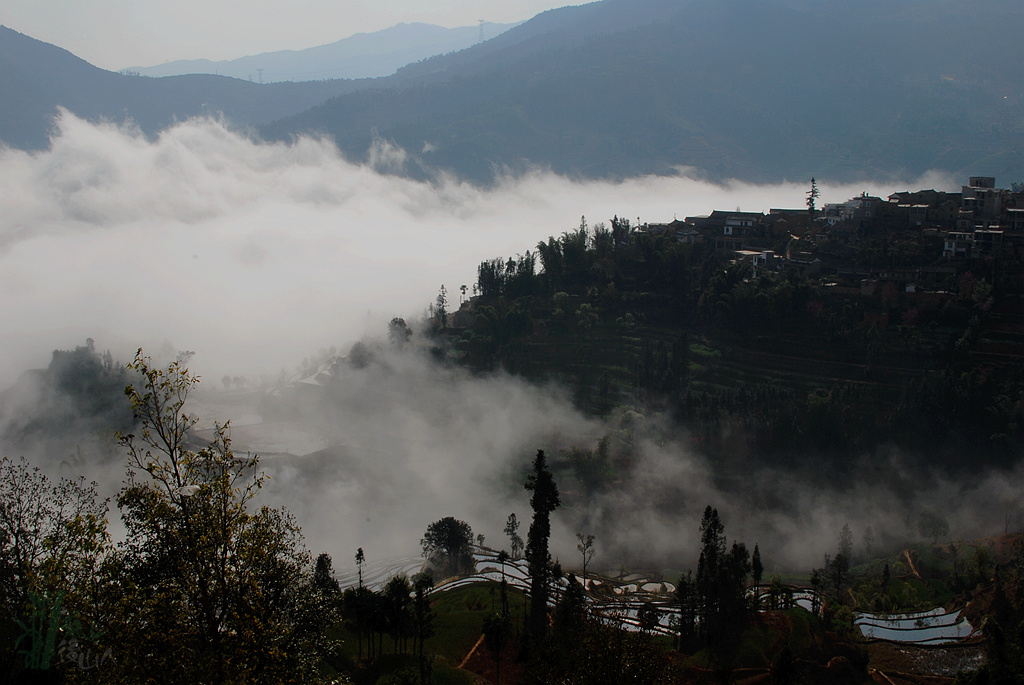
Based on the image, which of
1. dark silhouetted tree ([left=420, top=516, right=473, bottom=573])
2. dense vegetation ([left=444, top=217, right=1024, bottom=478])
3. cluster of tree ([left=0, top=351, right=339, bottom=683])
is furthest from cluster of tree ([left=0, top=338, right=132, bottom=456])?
cluster of tree ([left=0, top=351, right=339, bottom=683])

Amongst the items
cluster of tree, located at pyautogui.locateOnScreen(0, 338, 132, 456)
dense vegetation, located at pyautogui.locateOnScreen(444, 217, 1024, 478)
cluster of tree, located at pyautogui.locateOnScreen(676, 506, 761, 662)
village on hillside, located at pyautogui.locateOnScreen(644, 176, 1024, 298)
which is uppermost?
village on hillside, located at pyautogui.locateOnScreen(644, 176, 1024, 298)

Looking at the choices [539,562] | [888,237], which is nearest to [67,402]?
[539,562]

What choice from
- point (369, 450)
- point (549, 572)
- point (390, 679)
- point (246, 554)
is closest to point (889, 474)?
point (549, 572)

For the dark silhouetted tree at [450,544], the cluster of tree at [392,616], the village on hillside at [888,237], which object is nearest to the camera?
the cluster of tree at [392,616]

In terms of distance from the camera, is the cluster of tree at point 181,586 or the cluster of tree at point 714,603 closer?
the cluster of tree at point 181,586

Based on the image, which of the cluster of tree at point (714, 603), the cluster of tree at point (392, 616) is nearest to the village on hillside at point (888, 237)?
the cluster of tree at point (714, 603)

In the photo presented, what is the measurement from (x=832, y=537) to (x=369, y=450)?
51.5m

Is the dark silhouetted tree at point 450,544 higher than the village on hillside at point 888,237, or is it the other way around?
the village on hillside at point 888,237

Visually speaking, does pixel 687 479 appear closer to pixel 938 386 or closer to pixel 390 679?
pixel 938 386

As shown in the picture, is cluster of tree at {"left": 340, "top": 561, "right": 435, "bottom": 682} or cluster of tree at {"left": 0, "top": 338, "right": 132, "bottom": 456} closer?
cluster of tree at {"left": 340, "top": 561, "right": 435, "bottom": 682}

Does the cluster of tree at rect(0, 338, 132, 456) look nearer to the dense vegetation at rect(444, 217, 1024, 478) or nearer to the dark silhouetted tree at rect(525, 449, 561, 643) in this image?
the dense vegetation at rect(444, 217, 1024, 478)

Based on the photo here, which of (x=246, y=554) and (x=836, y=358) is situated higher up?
(x=246, y=554)

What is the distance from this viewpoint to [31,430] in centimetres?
11056

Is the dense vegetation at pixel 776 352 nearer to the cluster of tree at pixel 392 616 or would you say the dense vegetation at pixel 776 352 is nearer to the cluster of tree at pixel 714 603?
the cluster of tree at pixel 714 603
